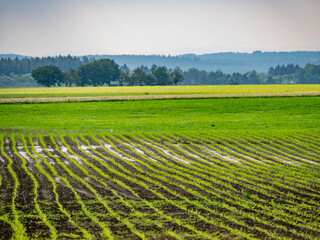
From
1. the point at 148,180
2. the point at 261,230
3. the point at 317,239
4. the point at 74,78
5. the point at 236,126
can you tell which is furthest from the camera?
the point at 74,78

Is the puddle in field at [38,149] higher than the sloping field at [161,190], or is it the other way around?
the sloping field at [161,190]

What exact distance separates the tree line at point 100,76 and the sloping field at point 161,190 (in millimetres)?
139550

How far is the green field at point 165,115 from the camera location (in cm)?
3544

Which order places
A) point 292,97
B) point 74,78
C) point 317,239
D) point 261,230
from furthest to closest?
point 74,78 → point 292,97 → point 261,230 → point 317,239

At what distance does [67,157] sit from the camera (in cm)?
2227

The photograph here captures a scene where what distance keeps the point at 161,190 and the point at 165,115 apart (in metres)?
30.6

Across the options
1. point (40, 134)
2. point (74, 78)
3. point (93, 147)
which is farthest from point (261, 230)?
point (74, 78)

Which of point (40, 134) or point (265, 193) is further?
point (40, 134)

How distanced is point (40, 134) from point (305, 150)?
17.4 metres

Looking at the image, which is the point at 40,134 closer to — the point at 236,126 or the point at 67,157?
the point at 67,157

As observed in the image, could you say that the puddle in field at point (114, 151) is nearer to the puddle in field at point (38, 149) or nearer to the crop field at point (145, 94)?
the puddle in field at point (38, 149)

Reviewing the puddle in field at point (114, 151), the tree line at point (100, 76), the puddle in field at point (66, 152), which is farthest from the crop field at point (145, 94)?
the tree line at point (100, 76)

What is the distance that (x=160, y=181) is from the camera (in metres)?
16.6

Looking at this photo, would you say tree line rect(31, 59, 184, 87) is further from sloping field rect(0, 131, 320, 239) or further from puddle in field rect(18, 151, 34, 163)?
puddle in field rect(18, 151, 34, 163)
